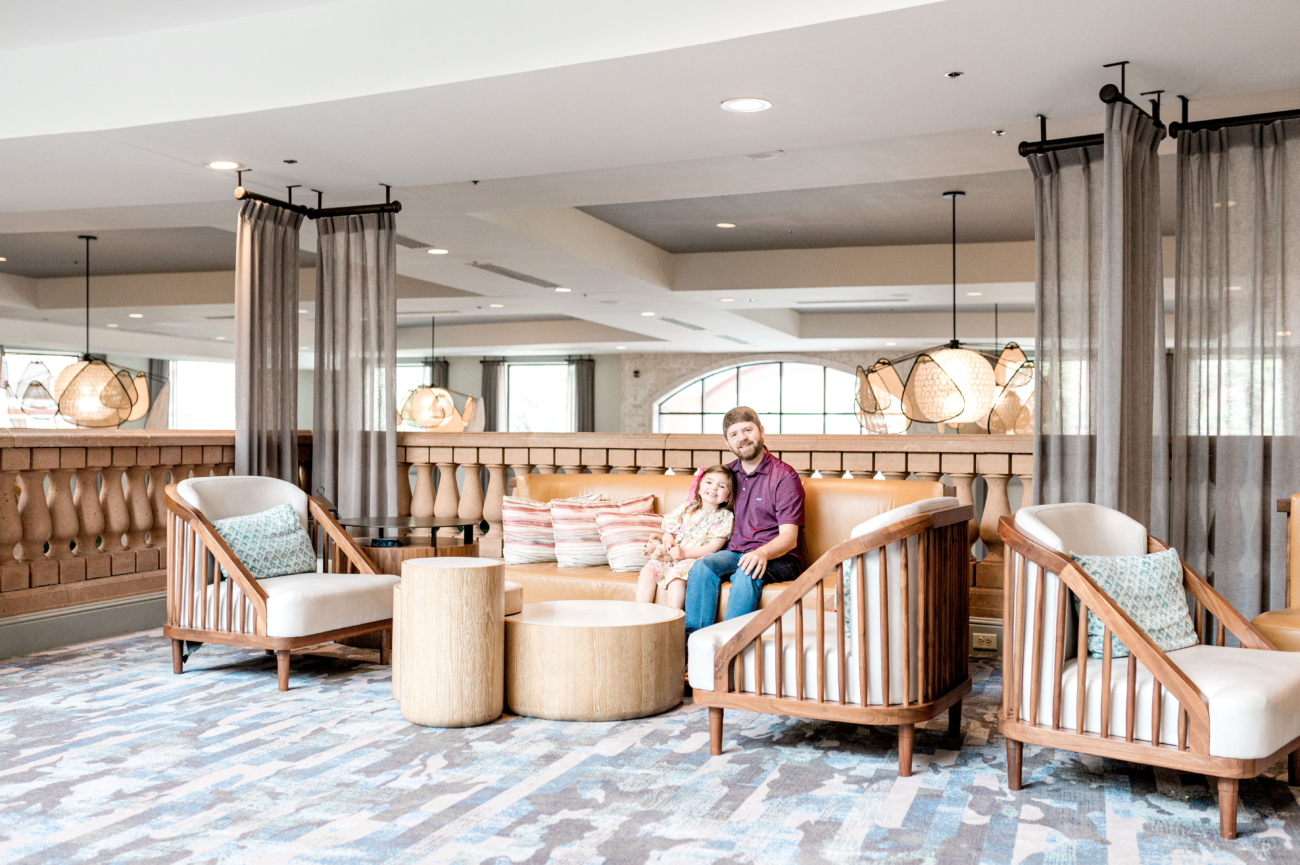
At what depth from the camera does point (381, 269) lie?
19.3 feet

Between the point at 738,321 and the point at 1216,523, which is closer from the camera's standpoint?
the point at 1216,523

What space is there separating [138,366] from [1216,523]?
58.3 feet

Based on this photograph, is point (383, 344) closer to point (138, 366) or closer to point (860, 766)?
point (860, 766)

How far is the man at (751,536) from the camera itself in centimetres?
409

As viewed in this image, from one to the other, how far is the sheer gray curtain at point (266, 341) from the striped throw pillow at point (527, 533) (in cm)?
156

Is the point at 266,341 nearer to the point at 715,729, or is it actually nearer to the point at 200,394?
the point at 715,729

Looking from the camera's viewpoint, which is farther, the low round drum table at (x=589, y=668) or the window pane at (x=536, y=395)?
the window pane at (x=536, y=395)

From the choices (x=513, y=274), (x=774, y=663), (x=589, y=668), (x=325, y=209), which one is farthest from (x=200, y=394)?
(x=774, y=663)

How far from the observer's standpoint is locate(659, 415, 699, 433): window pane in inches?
689

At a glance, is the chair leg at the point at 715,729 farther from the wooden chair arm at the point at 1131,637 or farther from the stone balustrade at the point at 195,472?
the stone balustrade at the point at 195,472

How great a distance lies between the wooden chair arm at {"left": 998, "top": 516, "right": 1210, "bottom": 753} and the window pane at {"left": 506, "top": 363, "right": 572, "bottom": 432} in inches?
606

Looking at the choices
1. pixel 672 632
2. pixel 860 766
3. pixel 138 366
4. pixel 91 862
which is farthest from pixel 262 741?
pixel 138 366

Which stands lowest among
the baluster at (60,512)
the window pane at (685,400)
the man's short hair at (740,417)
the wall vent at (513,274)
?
the baluster at (60,512)

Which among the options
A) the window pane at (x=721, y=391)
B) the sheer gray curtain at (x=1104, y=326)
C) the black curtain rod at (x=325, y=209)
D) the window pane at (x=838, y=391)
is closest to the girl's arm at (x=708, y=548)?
the sheer gray curtain at (x=1104, y=326)
